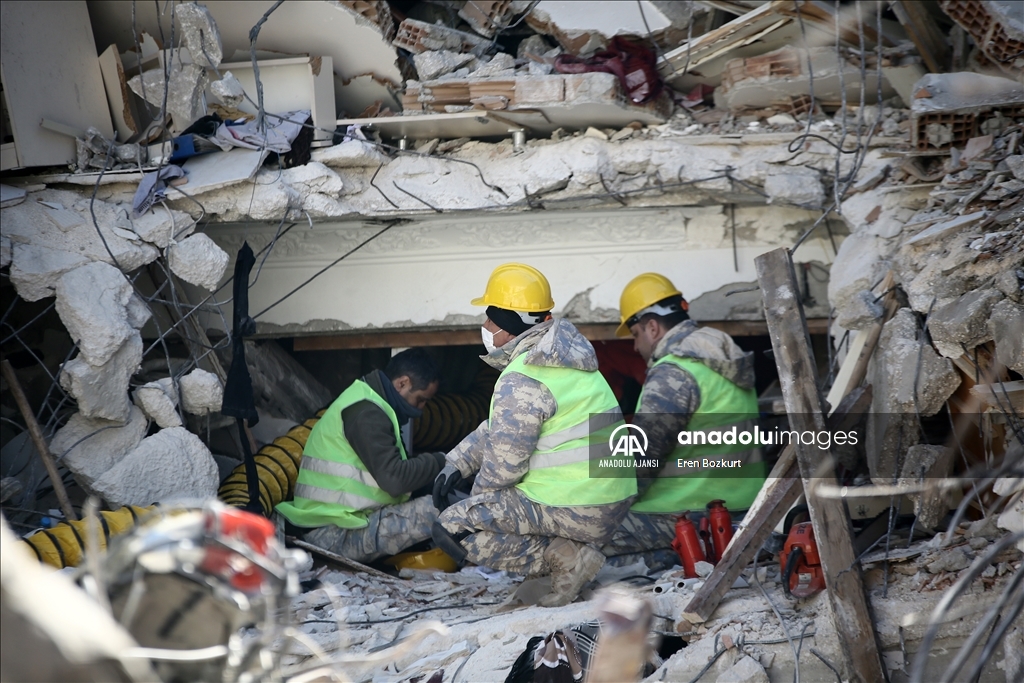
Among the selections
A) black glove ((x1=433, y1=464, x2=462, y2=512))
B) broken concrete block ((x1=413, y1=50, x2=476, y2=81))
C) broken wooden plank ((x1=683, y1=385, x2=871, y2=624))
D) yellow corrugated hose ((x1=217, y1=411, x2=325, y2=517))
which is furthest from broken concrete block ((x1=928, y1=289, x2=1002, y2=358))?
yellow corrugated hose ((x1=217, y1=411, x2=325, y2=517))

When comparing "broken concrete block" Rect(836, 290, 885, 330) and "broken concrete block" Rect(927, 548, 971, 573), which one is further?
"broken concrete block" Rect(836, 290, 885, 330)

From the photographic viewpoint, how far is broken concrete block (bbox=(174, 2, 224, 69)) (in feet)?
14.7

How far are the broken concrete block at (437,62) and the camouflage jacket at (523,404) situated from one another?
6.25 ft

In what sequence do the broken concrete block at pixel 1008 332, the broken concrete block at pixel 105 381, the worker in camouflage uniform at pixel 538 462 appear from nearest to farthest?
the broken concrete block at pixel 1008 332 < the worker in camouflage uniform at pixel 538 462 < the broken concrete block at pixel 105 381

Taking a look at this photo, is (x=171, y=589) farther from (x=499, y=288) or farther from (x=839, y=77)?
(x=839, y=77)

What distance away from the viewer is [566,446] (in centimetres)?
371

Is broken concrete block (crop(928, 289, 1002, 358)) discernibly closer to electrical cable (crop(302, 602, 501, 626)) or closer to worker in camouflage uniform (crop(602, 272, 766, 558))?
worker in camouflage uniform (crop(602, 272, 766, 558))

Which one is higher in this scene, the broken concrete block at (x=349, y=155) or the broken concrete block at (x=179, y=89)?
the broken concrete block at (x=179, y=89)

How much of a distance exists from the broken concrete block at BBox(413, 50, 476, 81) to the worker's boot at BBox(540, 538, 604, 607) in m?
2.71

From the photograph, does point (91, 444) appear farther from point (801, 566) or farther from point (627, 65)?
point (627, 65)

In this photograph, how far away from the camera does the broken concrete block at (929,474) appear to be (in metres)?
3.18

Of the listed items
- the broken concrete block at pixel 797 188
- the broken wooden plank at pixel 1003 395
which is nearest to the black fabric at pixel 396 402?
the broken concrete block at pixel 797 188

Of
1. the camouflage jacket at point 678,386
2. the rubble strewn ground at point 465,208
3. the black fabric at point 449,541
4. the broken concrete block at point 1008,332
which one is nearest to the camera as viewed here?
the broken concrete block at point 1008,332

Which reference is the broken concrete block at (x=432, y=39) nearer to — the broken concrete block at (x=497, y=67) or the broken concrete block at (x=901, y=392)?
the broken concrete block at (x=497, y=67)
